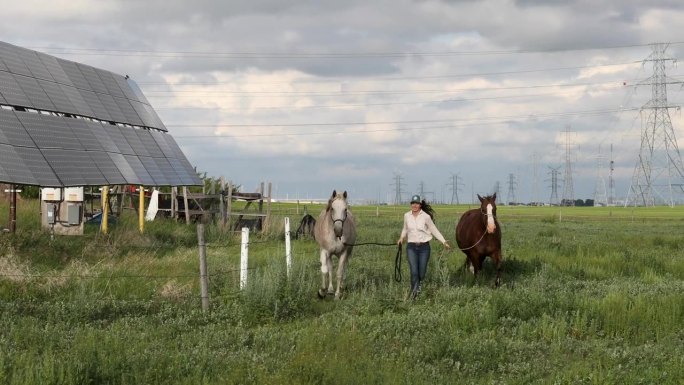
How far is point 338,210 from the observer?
1630 centimetres

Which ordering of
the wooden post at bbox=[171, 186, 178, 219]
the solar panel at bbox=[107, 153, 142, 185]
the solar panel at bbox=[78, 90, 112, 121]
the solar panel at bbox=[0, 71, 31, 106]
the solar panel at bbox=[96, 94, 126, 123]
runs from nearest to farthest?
the solar panel at bbox=[0, 71, 31, 106], the solar panel at bbox=[107, 153, 142, 185], the solar panel at bbox=[78, 90, 112, 121], the solar panel at bbox=[96, 94, 126, 123], the wooden post at bbox=[171, 186, 178, 219]

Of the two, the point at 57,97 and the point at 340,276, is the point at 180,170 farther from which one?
the point at 340,276

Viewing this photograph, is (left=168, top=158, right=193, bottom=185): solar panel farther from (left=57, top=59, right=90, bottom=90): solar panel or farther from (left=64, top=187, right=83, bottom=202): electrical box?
(left=57, top=59, right=90, bottom=90): solar panel

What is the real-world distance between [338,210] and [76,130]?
961cm

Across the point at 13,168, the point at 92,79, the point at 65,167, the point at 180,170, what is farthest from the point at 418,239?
the point at 92,79

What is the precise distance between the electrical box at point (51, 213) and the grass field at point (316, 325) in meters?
6.03

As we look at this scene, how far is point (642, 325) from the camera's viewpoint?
37.9ft

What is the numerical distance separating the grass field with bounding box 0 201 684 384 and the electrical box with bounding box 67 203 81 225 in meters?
7.10

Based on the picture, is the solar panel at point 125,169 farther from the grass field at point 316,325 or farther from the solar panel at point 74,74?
the solar panel at point 74,74

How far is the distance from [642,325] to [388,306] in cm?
404

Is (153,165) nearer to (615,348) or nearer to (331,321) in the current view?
(331,321)

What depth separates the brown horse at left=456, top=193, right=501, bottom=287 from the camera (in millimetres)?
17219

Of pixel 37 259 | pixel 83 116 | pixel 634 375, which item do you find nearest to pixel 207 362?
pixel 634 375

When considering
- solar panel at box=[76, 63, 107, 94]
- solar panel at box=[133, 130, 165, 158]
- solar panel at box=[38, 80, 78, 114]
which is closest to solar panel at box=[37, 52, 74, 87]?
solar panel at box=[38, 80, 78, 114]
